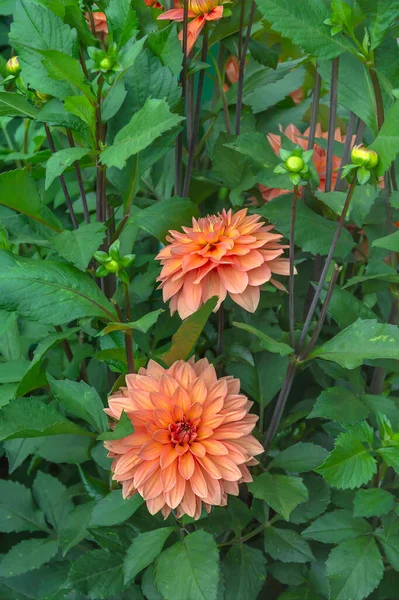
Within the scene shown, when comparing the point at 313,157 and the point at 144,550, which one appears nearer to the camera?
the point at 144,550

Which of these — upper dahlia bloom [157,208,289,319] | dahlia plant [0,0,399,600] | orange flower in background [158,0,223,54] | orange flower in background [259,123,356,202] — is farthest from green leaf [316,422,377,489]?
orange flower in background [158,0,223,54]

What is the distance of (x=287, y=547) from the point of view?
1.60 feet

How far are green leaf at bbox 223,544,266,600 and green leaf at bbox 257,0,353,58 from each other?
36 centimetres

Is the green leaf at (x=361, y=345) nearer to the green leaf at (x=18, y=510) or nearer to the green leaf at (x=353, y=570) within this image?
the green leaf at (x=353, y=570)

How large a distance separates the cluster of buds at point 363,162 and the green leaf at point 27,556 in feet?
1.35

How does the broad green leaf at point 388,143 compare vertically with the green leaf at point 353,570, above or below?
above

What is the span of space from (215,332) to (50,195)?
9.8 inches

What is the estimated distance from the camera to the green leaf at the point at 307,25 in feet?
1.32

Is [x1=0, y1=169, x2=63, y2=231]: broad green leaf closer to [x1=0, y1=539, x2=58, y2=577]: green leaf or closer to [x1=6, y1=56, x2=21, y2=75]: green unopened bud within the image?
[x1=6, y1=56, x2=21, y2=75]: green unopened bud

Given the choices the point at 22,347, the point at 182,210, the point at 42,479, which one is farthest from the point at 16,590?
the point at 182,210

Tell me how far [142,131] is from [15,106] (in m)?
0.12

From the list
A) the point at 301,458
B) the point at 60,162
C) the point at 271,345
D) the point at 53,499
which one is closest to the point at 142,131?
the point at 60,162

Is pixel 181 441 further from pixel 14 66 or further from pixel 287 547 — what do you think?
pixel 14 66

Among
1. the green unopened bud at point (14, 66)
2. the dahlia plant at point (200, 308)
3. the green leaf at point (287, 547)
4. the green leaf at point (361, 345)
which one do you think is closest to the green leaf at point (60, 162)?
the dahlia plant at point (200, 308)
